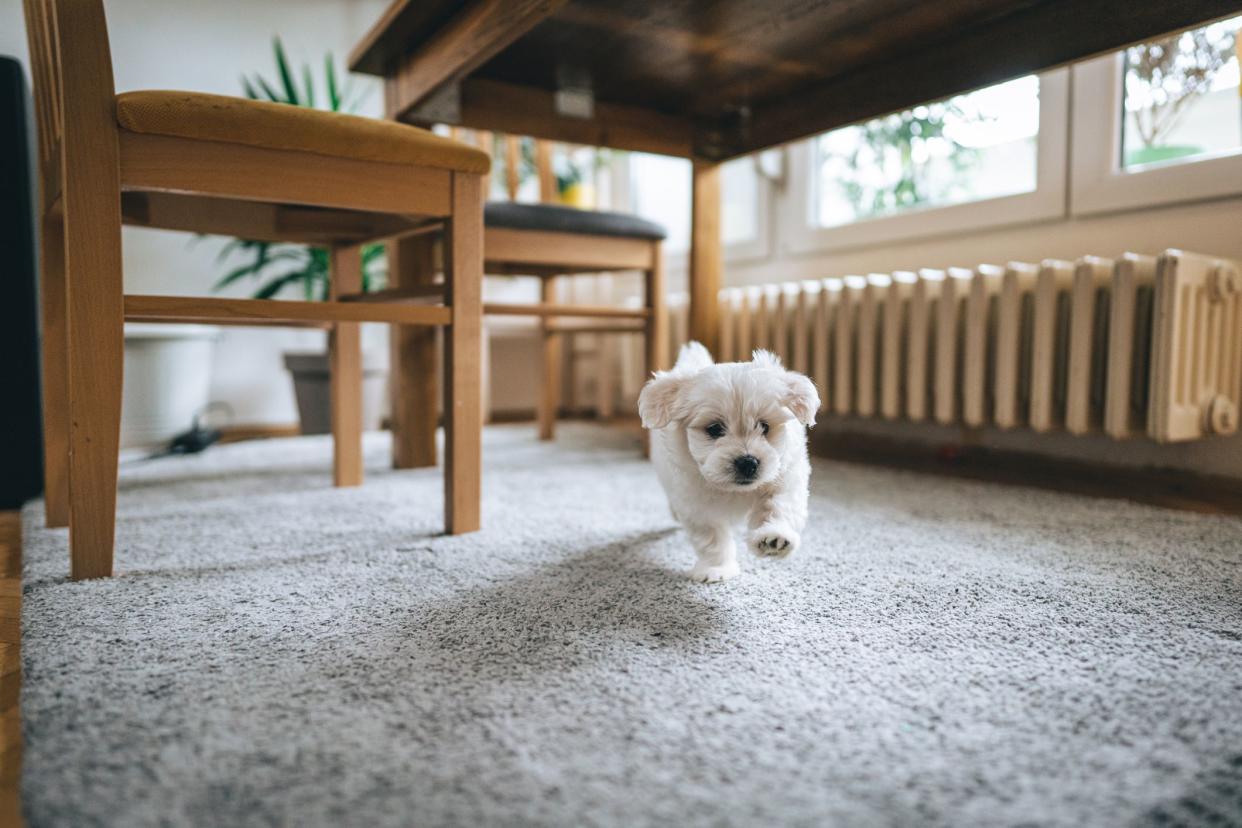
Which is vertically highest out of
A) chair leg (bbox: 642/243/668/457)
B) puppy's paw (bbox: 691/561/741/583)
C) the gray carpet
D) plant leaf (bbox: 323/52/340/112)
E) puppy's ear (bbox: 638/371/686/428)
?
plant leaf (bbox: 323/52/340/112)

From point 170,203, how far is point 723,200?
2363 mm

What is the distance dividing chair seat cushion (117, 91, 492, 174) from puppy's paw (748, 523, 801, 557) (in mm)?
781

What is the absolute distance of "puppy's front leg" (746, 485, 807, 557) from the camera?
90 cm

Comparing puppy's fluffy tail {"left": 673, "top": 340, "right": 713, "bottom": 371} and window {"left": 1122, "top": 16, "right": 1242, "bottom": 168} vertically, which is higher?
window {"left": 1122, "top": 16, "right": 1242, "bottom": 168}

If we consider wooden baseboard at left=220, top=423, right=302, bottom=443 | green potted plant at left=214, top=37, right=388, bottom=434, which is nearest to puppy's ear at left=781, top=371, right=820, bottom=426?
green potted plant at left=214, top=37, right=388, bottom=434

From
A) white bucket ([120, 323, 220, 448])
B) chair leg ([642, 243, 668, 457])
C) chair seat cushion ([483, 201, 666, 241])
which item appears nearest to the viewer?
chair seat cushion ([483, 201, 666, 241])

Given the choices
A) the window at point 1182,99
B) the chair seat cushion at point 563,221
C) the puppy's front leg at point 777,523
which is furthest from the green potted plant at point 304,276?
the window at point 1182,99

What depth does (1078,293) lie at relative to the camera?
1.64m

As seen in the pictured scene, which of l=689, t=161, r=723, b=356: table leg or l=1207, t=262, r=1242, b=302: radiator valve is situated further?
l=689, t=161, r=723, b=356: table leg

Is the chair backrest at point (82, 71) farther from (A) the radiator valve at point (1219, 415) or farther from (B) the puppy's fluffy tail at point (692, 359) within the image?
(A) the radiator valve at point (1219, 415)

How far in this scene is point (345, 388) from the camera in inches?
66.4

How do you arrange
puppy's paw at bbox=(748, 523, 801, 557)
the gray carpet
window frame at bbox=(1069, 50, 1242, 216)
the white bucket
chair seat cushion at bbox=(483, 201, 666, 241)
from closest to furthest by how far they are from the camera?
the gray carpet, puppy's paw at bbox=(748, 523, 801, 557), window frame at bbox=(1069, 50, 1242, 216), chair seat cushion at bbox=(483, 201, 666, 241), the white bucket

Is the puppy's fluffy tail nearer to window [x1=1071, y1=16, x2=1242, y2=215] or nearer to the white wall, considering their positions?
window [x1=1071, y1=16, x2=1242, y2=215]

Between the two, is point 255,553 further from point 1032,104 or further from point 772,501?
point 1032,104
